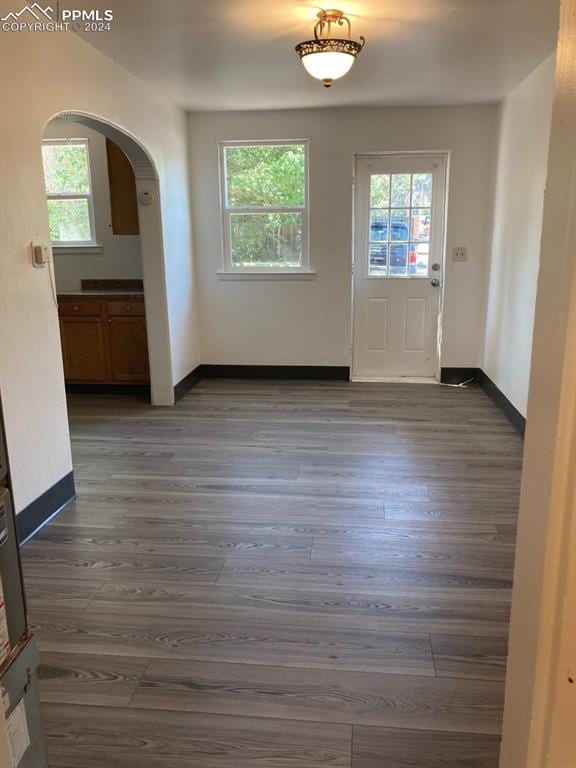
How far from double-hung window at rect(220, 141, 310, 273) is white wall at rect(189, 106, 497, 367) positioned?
87 mm

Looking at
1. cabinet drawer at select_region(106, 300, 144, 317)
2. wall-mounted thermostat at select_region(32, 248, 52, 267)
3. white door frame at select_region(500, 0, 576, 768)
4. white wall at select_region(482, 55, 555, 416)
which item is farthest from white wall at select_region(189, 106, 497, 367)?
white door frame at select_region(500, 0, 576, 768)

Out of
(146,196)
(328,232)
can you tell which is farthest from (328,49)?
(328,232)

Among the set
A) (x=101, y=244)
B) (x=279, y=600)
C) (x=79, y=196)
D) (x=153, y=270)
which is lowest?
(x=279, y=600)

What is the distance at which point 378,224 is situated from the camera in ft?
17.2

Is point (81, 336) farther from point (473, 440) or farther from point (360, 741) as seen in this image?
point (360, 741)

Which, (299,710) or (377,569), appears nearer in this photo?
(299,710)

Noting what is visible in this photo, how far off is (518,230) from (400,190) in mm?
1370

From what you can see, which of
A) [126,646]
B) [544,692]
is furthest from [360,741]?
[544,692]

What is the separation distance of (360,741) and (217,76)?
13.1 ft

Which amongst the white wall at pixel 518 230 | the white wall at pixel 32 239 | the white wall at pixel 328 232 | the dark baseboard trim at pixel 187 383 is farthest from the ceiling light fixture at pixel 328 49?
the dark baseboard trim at pixel 187 383

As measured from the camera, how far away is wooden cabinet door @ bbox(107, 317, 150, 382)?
4930 millimetres

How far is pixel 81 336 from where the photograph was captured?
4988mm

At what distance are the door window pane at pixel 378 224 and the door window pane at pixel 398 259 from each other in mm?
141

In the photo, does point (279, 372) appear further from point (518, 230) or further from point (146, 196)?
point (518, 230)
